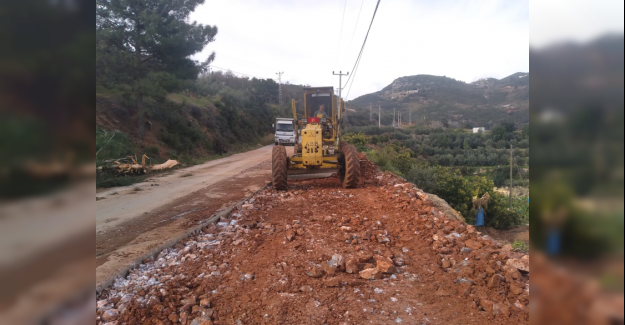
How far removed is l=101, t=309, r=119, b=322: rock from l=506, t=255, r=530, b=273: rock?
4220 mm

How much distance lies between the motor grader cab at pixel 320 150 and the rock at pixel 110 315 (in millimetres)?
6343

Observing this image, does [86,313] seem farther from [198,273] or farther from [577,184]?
[198,273]

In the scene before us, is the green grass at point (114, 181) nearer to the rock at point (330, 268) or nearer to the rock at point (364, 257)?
the rock at point (330, 268)

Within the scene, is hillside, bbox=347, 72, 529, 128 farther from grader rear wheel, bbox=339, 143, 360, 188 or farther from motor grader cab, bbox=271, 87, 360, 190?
grader rear wheel, bbox=339, 143, 360, 188

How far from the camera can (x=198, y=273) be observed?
14.7ft

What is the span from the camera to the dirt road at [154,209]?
559 centimetres

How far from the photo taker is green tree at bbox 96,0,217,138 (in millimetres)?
17766

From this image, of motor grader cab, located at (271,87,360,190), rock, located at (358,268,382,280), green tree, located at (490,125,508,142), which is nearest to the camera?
rock, located at (358,268,382,280)

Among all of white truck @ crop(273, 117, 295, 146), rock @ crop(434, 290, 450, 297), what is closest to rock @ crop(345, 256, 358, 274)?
rock @ crop(434, 290, 450, 297)

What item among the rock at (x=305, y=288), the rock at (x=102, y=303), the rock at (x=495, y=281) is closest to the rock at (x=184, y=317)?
the rock at (x=102, y=303)

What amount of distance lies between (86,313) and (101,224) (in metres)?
7.03

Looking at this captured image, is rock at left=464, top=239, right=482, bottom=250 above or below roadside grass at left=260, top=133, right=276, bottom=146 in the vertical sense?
below

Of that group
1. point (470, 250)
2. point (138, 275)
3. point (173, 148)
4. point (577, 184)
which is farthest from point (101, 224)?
point (173, 148)

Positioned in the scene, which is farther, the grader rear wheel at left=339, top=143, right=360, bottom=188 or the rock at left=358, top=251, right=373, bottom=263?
the grader rear wheel at left=339, top=143, right=360, bottom=188
